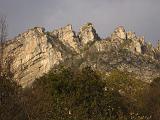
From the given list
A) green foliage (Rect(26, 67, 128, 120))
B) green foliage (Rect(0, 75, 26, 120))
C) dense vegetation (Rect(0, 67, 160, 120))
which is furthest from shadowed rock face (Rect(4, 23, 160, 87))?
green foliage (Rect(0, 75, 26, 120))

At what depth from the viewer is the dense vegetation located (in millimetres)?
23312

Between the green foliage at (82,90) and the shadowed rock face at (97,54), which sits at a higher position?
the shadowed rock face at (97,54)

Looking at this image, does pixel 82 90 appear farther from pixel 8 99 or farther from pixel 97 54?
pixel 97 54

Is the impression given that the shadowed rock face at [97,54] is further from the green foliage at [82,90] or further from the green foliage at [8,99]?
the green foliage at [8,99]

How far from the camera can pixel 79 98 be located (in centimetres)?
4525

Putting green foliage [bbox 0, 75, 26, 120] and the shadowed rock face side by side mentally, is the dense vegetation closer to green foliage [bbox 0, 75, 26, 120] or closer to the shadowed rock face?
green foliage [bbox 0, 75, 26, 120]

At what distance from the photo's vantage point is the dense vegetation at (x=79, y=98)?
23312 millimetres

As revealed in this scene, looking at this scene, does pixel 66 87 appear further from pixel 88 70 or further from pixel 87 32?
pixel 87 32

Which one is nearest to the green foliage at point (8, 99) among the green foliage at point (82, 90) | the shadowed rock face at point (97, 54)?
the green foliage at point (82, 90)

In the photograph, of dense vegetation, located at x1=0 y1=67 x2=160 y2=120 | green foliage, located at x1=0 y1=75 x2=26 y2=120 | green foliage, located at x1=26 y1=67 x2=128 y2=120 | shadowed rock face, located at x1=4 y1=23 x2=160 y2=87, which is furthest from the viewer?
shadowed rock face, located at x1=4 y1=23 x2=160 y2=87

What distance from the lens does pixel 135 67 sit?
166000mm

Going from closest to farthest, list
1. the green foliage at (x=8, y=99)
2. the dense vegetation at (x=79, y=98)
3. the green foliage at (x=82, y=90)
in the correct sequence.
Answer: the green foliage at (x=8, y=99) → the dense vegetation at (x=79, y=98) → the green foliage at (x=82, y=90)

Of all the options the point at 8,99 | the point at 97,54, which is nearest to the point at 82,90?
the point at 8,99

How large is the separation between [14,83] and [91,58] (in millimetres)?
153837
